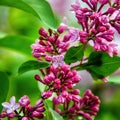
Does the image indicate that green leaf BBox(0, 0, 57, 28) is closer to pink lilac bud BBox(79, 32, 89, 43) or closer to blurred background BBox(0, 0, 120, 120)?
pink lilac bud BBox(79, 32, 89, 43)

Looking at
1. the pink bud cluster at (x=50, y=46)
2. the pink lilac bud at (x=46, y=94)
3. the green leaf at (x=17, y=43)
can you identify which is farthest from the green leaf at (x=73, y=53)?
the green leaf at (x=17, y=43)

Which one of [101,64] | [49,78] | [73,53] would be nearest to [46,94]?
[49,78]

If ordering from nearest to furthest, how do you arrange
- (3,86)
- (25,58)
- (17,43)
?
(3,86) → (17,43) → (25,58)

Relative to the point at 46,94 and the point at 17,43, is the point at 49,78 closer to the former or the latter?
the point at 46,94

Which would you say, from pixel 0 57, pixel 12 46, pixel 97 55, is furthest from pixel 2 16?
pixel 97 55

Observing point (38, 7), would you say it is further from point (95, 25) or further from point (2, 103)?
point (2, 103)

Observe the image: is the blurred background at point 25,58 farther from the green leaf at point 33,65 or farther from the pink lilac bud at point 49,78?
the pink lilac bud at point 49,78
